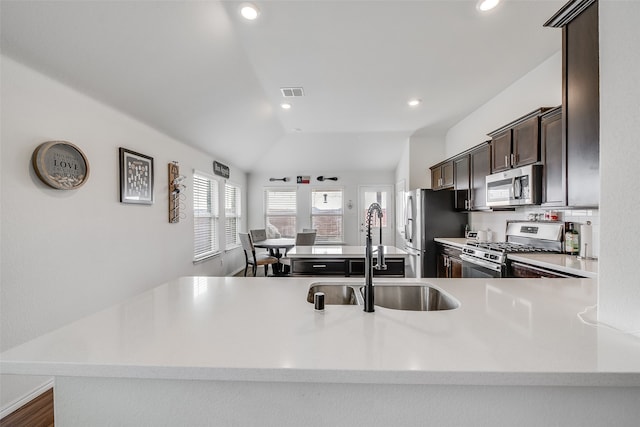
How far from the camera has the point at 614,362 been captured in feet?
2.30

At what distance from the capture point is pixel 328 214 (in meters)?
6.99

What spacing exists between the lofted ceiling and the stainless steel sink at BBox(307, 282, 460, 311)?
6.99ft

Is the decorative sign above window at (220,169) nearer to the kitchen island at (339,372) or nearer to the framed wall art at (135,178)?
the framed wall art at (135,178)

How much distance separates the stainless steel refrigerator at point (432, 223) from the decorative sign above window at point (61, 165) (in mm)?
4040

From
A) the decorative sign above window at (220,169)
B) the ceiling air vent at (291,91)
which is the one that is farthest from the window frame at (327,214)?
the ceiling air vent at (291,91)

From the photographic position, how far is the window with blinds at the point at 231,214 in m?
5.64

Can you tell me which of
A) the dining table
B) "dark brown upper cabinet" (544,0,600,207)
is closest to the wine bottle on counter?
"dark brown upper cabinet" (544,0,600,207)

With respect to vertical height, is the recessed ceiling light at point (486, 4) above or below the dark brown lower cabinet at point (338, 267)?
above

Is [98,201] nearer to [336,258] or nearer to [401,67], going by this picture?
[336,258]

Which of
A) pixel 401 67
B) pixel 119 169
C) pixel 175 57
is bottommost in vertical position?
pixel 119 169

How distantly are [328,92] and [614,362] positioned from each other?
351cm

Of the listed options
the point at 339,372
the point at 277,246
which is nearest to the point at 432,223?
the point at 277,246

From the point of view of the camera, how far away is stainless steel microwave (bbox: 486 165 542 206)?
2.46 m

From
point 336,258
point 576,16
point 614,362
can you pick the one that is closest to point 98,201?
point 336,258
